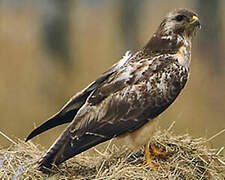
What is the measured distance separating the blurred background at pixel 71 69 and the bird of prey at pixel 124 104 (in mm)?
3241

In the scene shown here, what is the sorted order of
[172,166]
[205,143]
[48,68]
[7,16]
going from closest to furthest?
Answer: [172,166], [205,143], [48,68], [7,16]

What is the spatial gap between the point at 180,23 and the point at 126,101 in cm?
82

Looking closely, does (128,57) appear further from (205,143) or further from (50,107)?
(50,107)

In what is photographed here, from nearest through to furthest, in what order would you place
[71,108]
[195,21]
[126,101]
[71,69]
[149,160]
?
1. [149,160]
2. [126,101]
3. [71,108]
4. [195,21]
5. [71,69]

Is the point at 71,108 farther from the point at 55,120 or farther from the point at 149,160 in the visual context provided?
the point at 149,160

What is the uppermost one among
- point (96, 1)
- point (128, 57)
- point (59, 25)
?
point (128, 57)

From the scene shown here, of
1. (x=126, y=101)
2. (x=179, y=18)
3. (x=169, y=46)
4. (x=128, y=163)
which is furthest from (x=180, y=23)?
(x=128, y=163)

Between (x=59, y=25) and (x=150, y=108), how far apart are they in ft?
37.0

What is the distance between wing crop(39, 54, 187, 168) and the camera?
6242 mm

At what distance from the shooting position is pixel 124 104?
6309mm

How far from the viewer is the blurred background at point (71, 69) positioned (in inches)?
478

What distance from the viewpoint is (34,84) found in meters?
17.2

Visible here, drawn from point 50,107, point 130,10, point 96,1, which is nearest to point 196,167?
point 50,107

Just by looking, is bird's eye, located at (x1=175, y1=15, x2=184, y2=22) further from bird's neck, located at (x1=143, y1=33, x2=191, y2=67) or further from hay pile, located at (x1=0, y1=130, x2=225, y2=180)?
hay pile, located at (x1=0, y1=130, x2=225, y2=180)
